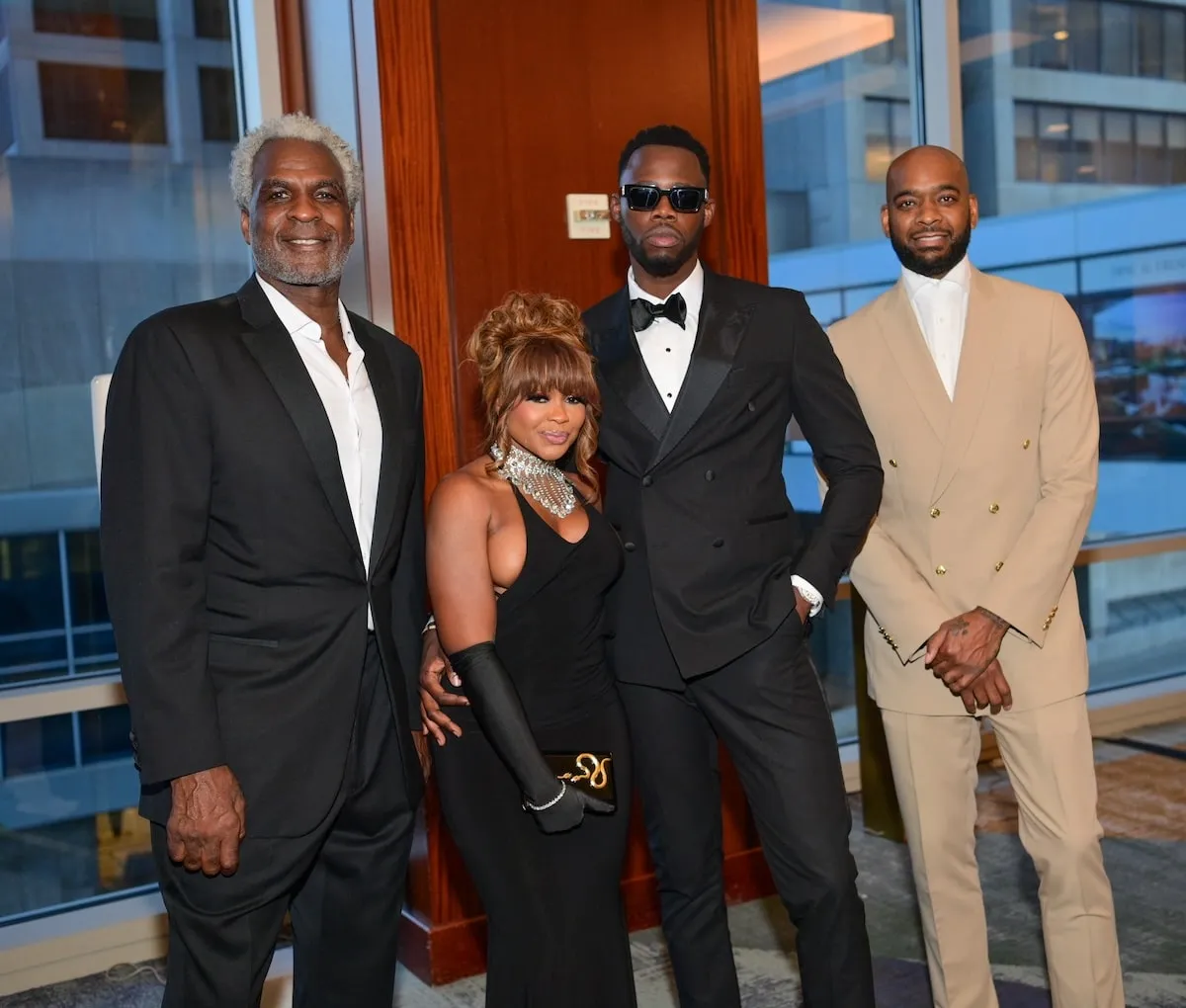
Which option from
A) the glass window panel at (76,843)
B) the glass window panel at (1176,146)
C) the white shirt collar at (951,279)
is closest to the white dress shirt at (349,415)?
the white shirt collar at (951,279)

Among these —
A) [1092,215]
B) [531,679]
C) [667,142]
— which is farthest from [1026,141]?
[531,679]

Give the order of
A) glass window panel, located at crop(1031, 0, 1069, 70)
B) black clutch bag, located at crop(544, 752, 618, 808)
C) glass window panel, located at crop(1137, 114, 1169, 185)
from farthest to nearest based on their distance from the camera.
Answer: glass window panel, located at crop(1137, 114, 1169, 185) → glass window panel, located at crop(1031, 0, 1069, 70) → black clutch bag, located at crop(544, 752, 618, 808)

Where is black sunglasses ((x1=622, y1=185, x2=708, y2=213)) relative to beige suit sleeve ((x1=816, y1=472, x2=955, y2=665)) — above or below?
above

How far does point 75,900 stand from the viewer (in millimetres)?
4055

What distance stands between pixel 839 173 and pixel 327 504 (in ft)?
13.0

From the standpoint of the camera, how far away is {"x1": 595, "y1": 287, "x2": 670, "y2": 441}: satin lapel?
269cm

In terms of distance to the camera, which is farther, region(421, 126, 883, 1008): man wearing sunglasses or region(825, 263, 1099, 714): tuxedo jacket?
region(825, 263, 1099, 714): tuxedo jacket

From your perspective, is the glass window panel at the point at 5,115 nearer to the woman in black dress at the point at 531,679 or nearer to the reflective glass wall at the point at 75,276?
the reflective glass wall at the point at 75,276

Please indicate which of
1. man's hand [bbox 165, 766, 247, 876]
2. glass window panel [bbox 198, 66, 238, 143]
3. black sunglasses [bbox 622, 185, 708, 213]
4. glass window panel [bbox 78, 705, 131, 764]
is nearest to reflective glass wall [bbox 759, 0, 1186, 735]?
glass window panel [bbox 198, 66, 238, 143]

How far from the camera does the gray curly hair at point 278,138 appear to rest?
93.0 inches

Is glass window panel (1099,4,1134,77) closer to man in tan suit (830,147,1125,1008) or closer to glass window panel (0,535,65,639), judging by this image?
man in tan suit (830,147,1125,1008)

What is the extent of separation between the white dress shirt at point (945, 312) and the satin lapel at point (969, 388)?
0.17 ft

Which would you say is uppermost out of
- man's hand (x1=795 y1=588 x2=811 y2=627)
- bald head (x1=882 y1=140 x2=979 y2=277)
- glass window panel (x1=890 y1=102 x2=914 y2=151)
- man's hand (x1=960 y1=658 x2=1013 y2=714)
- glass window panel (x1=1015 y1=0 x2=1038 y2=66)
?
glass window panel (x1=1015 y1=0 x2=1038 y2=66)

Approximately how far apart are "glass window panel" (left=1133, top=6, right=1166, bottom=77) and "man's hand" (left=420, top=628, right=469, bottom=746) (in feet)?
19.9
